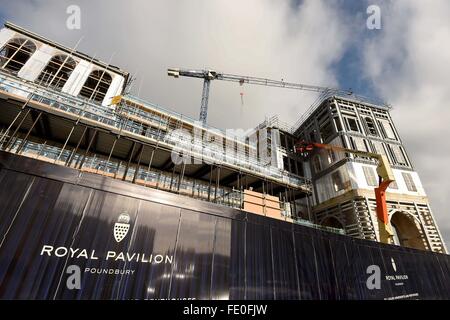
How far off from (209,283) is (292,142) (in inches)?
967

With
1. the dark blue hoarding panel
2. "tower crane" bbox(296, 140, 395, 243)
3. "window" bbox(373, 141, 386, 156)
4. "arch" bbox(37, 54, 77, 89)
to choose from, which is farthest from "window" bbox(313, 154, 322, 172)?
"arch" bbox(37, 54, 77, 89)

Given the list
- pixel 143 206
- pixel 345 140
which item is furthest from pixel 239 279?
pixel 345 140

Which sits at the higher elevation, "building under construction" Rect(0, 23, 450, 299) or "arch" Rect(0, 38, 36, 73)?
"arch" Rect(0, 38, 36, 73)

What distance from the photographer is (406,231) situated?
67.9 ft

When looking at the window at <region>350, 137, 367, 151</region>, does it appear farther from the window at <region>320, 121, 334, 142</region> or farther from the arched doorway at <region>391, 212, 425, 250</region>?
the arched doorway at <region>391, 212, 425, 250</region>

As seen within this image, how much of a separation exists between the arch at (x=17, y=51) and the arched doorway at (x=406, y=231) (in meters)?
36.8

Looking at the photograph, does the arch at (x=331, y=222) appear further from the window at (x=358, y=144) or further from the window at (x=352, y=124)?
the window at (x=352, y=124)

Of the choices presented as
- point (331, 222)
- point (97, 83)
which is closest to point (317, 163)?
point (331, 222)

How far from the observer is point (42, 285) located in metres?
5.86

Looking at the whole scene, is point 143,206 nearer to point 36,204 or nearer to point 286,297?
point 36,204

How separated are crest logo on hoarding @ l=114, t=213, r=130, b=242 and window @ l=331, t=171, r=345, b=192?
21.1m

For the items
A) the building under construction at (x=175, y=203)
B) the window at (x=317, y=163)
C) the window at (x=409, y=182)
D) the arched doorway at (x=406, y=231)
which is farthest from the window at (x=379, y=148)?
the arched doorway at (x=406, y=231)

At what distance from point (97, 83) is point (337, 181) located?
27.1 metres

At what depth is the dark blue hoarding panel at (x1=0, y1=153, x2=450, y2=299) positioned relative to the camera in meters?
6.10
